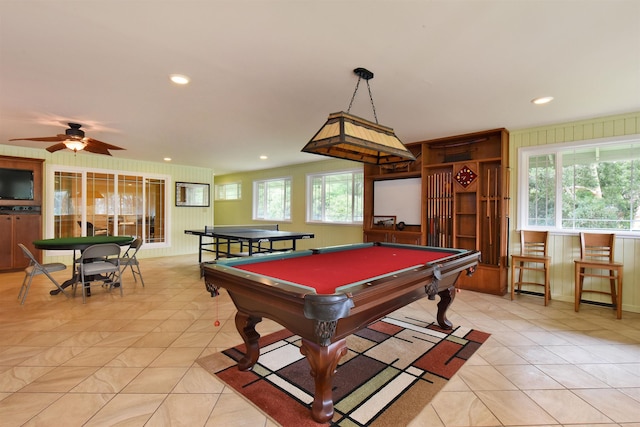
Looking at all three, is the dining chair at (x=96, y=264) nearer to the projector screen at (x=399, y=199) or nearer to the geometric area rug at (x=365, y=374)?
the geometric area rug at (x=365, y=374)

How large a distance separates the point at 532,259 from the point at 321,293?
3.62 metres

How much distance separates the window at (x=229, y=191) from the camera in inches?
372

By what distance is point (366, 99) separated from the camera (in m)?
3.20

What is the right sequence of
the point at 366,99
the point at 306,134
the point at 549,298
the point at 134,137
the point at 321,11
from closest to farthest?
the point at 321,11 → the point at 366,99 → the point at 549,298 → the point at 306,134 → the point at 134,137

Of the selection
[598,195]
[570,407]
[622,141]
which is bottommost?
[570,407]

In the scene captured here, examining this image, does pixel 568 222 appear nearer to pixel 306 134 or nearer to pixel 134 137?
pixel 306 134

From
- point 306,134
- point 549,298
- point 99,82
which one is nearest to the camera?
point 99,82

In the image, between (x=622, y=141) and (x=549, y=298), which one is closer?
(x=622, y=141)

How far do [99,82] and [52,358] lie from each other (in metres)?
2.40

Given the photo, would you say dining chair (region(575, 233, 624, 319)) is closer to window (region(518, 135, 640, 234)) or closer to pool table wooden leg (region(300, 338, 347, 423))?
window (region(518, 135, 640, 234))

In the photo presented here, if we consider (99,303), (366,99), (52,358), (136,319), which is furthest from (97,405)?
(366,99)

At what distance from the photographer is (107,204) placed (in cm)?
696

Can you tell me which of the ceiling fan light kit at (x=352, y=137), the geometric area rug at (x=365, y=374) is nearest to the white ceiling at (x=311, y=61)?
the ceiling fan light kit at (x=352, y=137)

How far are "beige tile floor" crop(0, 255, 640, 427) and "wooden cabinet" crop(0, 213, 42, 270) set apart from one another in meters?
2.16
